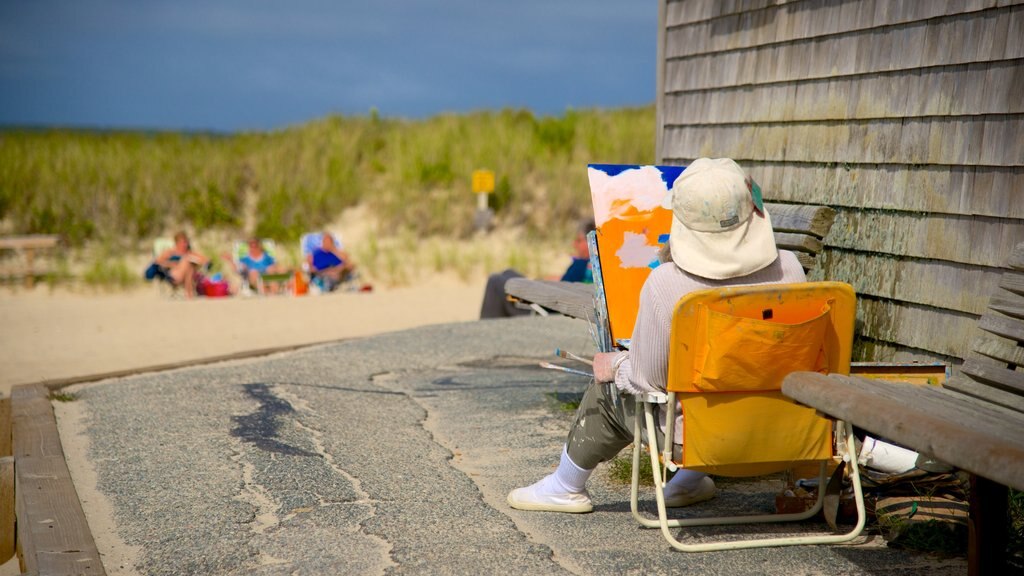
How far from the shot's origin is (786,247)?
5.94 m

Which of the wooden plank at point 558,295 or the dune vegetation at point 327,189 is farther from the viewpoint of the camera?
the dune vegetation at point 327,189

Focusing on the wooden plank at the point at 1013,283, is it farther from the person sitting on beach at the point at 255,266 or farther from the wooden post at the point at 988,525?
the person sitting on beach at the point at 255,266

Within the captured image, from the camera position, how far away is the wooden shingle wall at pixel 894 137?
4840mm

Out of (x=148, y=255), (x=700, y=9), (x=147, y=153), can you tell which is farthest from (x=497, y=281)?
(x=147, y=153)

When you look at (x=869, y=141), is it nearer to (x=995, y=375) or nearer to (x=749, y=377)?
(x=995, y=375)

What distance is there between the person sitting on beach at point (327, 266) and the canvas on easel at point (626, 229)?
33.1 feet

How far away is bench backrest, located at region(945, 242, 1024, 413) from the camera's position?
11.5ft

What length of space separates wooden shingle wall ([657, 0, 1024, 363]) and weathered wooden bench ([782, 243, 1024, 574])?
982 mm

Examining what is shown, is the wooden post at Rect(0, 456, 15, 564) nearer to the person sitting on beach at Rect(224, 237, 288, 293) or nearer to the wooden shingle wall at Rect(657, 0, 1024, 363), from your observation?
the wooden shingle wall at Rect(657, 0, 1024, 363)

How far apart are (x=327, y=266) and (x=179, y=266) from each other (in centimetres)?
199

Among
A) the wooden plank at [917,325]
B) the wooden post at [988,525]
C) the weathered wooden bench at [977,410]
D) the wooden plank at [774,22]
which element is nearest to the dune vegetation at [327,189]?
the wooden plank at [774,22]

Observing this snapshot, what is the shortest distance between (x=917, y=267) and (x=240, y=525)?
11.9ft

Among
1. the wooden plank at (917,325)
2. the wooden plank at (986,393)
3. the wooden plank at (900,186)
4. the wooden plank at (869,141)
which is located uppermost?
the wooden plank at (869,141)

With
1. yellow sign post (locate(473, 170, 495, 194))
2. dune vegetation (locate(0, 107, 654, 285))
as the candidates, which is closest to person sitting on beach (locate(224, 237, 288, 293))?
dune vegetation (locate(0, 107, 654, 285))
